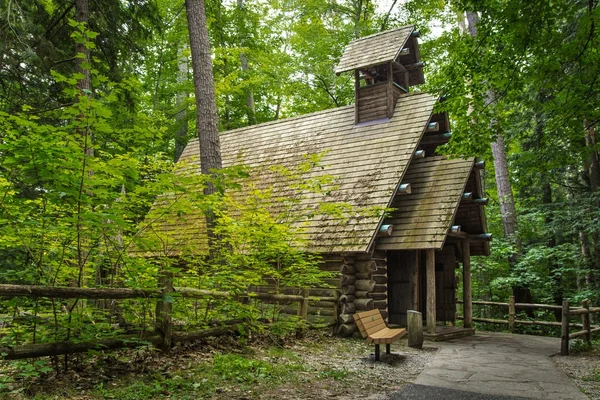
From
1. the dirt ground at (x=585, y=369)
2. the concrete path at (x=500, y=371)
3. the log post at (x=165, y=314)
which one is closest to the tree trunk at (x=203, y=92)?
the log post at (x=165, y=314)

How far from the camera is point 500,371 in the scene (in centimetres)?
770

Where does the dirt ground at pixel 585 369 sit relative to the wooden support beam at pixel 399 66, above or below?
below

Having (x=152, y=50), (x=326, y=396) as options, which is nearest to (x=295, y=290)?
(x=326, y=396)

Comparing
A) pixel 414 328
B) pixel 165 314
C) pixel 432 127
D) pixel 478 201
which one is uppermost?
pixel 432 127

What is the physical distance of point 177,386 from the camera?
5.40m

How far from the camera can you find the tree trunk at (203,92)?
10242 millimetres

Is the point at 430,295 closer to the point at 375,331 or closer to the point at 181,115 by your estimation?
the point at 375,331

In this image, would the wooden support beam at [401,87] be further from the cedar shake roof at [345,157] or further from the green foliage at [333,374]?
the green foliage at [333,374]

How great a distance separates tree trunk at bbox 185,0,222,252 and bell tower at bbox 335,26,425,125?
5495 millimetres

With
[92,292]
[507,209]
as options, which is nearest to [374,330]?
[92,292]

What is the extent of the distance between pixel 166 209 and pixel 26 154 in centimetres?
178

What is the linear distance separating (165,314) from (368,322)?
12.2ft

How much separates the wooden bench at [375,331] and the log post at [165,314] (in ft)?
10.3

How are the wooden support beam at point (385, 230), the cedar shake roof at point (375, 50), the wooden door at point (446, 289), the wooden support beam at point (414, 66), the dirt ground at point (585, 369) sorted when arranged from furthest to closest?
1. the wooden support beam at point (414, 66)
2. the wooden door at point (446, 289)
3. the cedar shake roof at point (375, 50)
4. the wooden support beam at point (385, 230)
5. the dirt ground at point (585, 369)
